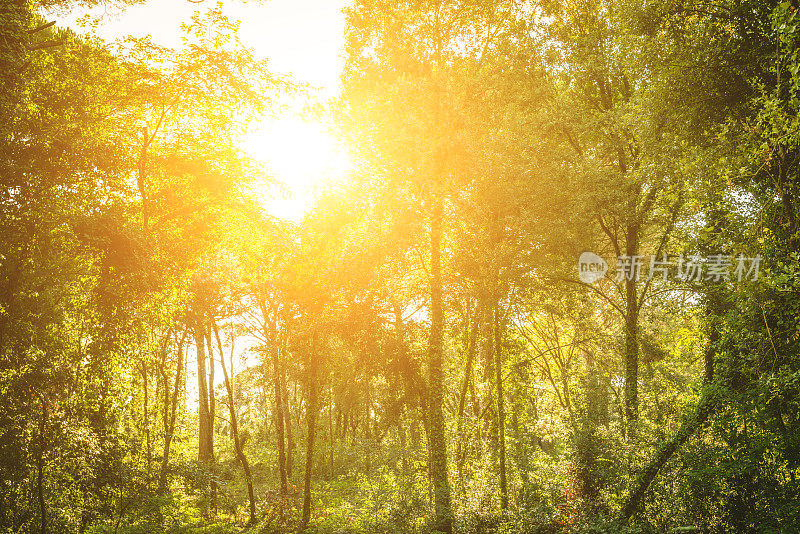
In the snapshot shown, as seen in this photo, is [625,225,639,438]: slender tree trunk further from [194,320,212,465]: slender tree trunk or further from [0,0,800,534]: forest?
[194,320,212,465]: slender tree trunk

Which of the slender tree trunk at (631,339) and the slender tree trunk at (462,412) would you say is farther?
the slender tree trunk at (462,412)

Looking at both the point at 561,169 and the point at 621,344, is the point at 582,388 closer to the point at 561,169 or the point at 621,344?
the point at 621,344

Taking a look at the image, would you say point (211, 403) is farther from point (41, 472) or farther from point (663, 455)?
point (663, 455)

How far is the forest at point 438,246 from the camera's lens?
7.46m

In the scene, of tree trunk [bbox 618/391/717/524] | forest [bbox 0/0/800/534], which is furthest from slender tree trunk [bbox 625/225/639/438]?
tree trunk [bbox 618/391/717/524]

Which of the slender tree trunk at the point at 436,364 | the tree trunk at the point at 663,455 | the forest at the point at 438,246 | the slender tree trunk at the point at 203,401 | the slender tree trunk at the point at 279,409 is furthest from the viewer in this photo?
the slender tree trunk at the point at 203,401

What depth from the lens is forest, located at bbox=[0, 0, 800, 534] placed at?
7.46 meters

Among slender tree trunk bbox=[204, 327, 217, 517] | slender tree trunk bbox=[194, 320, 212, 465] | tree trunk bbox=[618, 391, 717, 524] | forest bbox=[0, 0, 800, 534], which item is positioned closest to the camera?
forest bbox=[0, 0, 800, 534]

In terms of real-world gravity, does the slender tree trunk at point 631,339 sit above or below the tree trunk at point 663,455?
above

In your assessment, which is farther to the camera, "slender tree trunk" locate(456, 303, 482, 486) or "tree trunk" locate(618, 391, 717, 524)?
"slender tree trunk" locate(456, 303, 482, 486)

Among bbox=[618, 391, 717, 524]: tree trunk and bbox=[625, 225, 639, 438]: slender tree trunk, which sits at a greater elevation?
bbox=[625, 225, 639, 438]: slender tree trunk

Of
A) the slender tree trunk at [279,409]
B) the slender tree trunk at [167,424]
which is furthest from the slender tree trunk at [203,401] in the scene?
the slender tree trunk at [279,409]

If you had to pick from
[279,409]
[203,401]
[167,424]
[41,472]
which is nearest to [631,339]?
[279,409]

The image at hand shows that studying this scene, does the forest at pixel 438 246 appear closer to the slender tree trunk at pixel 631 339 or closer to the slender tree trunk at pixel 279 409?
the slender tree trunk at pixel 631 339
